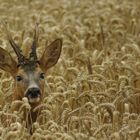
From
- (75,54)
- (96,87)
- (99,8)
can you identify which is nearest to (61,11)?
(99,8)

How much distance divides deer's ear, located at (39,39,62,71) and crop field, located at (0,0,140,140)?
1.32 ft

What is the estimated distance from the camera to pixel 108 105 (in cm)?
1074

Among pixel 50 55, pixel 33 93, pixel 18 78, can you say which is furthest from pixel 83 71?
pixel 33 93

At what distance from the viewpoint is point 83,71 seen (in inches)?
516

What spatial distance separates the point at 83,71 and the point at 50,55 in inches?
43.0

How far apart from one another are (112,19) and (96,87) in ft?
18.0

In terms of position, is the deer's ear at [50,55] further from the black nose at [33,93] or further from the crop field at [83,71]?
the black nose at [33,93]

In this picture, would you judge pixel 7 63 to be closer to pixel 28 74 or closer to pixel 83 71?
pixel 28 74

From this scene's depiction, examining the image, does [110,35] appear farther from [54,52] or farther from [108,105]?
[108,105]

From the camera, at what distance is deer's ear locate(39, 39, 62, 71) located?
1196cm

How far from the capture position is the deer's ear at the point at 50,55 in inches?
471

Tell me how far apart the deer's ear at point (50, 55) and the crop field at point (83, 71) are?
40cm

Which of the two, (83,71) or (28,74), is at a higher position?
(83,71)

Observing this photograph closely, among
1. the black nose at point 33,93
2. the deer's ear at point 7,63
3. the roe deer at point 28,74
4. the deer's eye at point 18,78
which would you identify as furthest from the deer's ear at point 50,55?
the black nose at point 33,93
